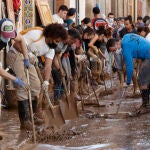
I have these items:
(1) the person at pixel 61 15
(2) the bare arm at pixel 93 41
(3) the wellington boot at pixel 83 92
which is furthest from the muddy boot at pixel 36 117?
(2) the bare arm at pixel 93 41

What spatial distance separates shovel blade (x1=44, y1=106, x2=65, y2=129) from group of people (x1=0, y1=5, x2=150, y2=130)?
265mm

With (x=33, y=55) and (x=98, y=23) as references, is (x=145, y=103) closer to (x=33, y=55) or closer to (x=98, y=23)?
(x=33, y=55)

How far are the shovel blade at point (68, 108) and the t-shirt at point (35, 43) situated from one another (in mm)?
935

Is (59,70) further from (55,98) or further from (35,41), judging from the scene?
(35,41)

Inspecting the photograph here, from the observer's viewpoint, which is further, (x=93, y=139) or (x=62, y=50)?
(x=62, y=50)

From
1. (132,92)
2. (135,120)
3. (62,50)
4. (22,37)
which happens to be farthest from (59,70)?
(132,92)

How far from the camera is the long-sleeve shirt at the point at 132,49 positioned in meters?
10.9

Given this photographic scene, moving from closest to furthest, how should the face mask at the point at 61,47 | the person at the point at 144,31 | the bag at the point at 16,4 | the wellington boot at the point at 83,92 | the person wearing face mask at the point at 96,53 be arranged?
the face mask at the point at 61,47 < the bag at the point at 16,4 < the wellington boot at the point at 83,92 < the person at the point at 144,31 < the person wearing face mask at the point at 96,53

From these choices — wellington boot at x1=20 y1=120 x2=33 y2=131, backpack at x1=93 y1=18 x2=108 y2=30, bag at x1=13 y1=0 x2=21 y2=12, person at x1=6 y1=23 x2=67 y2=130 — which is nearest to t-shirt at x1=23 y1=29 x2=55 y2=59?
person at x1=6 y1=23 x2=67 y2=130

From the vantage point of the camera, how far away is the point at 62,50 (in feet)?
38.6

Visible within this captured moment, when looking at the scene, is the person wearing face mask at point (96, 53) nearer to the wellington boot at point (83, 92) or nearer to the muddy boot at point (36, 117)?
the wellington boot at point (83, 92)

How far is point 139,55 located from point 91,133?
2460 millimetres

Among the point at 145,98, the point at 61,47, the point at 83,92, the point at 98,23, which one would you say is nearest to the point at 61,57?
the point at 61,47

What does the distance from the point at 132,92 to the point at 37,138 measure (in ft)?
21.5
